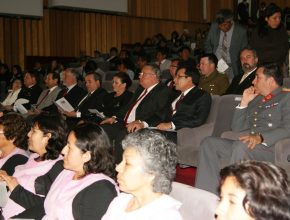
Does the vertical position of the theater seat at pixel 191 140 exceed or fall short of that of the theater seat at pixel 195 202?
it falls short

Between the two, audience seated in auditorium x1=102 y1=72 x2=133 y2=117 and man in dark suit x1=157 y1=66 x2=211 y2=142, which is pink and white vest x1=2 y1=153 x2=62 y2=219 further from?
audience seated in auditorium x1=102 y1=72 x2=133 y2=117

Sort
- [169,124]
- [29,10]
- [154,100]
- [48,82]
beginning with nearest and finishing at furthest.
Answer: [169,124], [154,100], [48,82], [29,10]

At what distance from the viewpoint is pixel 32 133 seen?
264cm

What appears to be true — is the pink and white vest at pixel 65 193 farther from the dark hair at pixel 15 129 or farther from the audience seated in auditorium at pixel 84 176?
the dark hair at pixel 15 129

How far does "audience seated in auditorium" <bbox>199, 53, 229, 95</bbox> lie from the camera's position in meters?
5.05

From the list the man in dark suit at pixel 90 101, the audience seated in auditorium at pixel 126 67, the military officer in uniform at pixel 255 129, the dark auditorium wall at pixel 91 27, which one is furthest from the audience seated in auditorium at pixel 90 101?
the dark auditorium wall at pixel 91 27

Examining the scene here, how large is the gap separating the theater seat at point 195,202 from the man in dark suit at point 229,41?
4.00 m

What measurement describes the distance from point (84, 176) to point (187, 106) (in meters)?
2.17

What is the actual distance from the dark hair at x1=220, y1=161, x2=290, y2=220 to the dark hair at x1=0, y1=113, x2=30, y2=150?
6.52ft

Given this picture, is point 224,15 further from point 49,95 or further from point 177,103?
point 49,95

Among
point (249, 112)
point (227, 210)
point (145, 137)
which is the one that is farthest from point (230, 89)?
point (227, 210)

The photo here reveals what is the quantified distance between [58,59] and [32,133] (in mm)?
10032

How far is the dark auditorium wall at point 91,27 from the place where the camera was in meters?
12.1

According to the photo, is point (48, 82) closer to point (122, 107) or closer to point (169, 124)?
point (122, 107)
